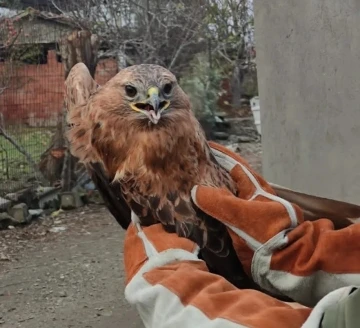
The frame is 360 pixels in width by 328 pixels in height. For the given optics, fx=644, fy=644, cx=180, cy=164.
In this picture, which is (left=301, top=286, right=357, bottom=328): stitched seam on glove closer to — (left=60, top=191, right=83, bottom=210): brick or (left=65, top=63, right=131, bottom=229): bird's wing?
(left=65, top=63, right=131, bottom=229): bird's wing

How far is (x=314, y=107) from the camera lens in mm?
3898

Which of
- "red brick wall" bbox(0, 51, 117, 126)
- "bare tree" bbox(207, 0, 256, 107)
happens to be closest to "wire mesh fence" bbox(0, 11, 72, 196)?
"red brick wall" bbox(0, 51, 117, 126)

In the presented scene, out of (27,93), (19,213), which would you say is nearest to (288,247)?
(19,213)

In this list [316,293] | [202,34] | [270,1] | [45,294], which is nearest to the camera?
[316,293]

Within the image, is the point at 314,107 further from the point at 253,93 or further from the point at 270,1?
the point at 253,93

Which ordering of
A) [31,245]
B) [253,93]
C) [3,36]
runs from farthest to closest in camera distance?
[253,93] < [3,36] < [31,245]

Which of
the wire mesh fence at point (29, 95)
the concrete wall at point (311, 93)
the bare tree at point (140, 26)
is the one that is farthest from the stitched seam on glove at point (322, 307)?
the bare tree at point (140, 26)

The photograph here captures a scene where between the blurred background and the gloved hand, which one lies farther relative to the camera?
the blurred background

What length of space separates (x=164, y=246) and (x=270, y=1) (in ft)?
9.42

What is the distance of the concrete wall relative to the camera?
3.64 m

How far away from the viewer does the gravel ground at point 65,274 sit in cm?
415

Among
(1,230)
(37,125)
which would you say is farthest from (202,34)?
(1,230)

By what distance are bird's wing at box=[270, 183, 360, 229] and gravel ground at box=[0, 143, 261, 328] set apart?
2.21 meters

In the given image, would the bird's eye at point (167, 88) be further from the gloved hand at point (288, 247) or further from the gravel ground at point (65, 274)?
the gravel ground at point (65, 274)
